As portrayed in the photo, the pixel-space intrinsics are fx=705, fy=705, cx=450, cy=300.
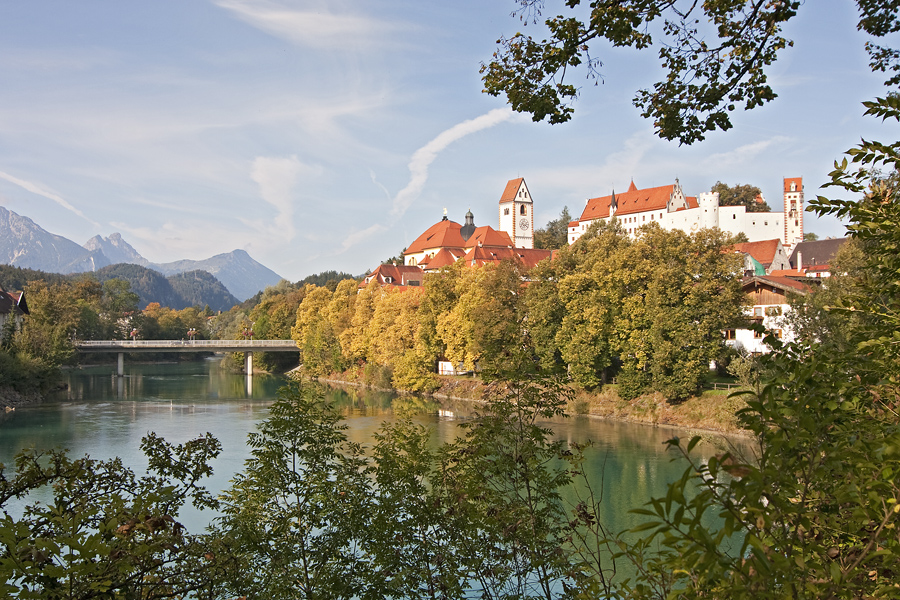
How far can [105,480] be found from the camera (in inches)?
193

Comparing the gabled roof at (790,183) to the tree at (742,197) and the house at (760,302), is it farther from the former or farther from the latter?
the house at (760,302)

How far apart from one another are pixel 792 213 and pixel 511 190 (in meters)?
34.2

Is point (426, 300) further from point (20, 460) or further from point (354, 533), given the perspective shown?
point (20, 460)

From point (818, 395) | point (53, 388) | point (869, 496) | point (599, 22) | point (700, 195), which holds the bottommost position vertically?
point (53, 388)

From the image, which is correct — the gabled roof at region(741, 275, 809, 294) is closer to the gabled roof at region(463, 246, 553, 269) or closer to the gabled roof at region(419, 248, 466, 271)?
the gabled roof at region(463, 246, 553, 269)

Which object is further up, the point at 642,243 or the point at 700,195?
the point at 700,195

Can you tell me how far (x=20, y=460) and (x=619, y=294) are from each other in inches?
1186

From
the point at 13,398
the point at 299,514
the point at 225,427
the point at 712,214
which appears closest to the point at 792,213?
the point at 712,214

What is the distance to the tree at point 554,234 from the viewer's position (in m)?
90.9

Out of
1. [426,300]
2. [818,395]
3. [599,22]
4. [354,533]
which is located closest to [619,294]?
[426,300]

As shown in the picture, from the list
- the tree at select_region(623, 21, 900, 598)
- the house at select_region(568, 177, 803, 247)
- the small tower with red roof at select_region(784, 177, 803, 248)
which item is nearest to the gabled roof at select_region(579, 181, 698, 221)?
the house at select_region(568, 177, 803, 247)

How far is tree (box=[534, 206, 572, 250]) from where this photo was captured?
90.9 metres

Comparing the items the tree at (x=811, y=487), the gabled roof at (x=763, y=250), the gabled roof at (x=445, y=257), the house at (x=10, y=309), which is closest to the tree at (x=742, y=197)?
the gabled roof at (x=763, y=250)

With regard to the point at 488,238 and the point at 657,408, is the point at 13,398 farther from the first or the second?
the point at 488,238
